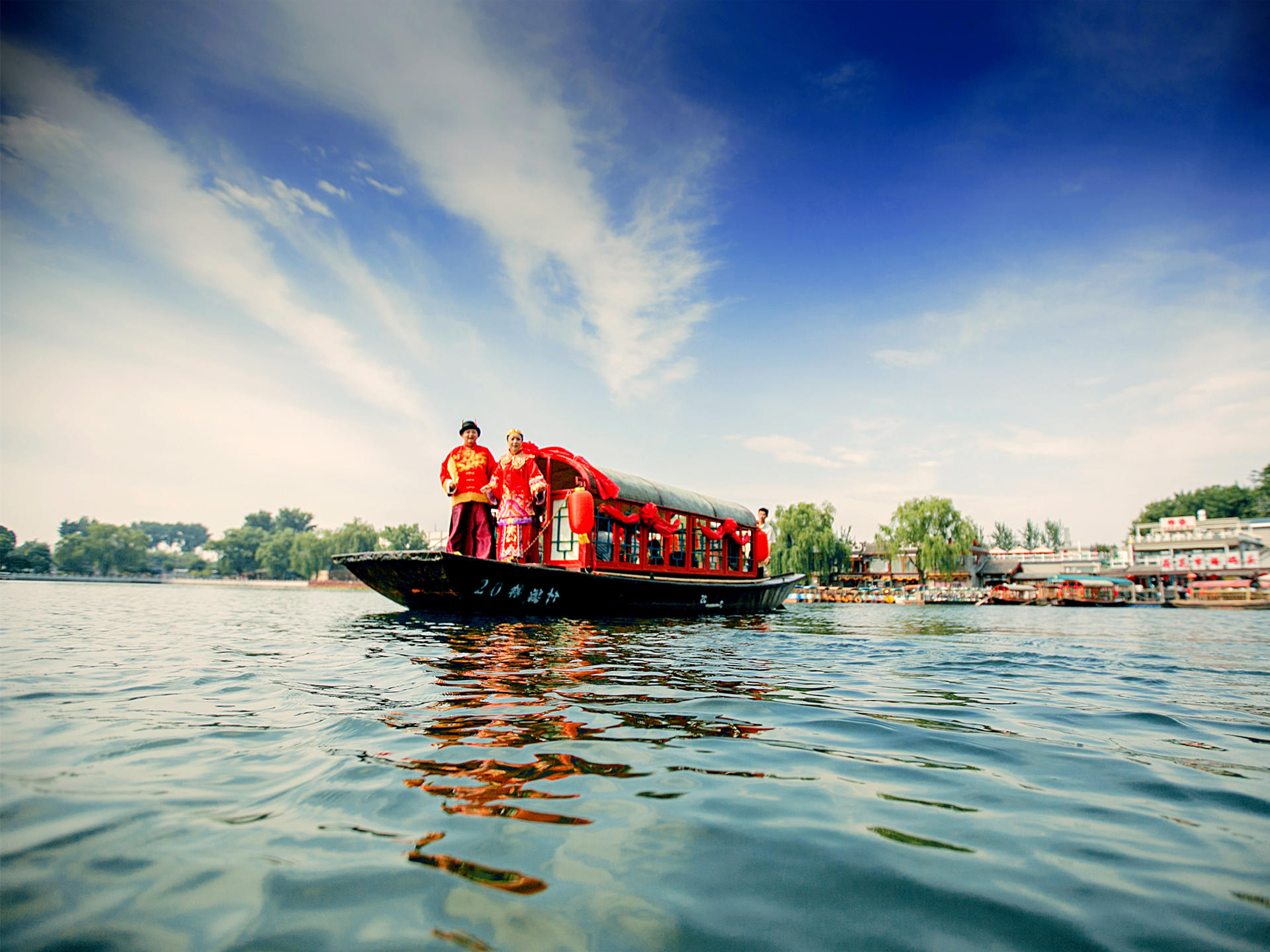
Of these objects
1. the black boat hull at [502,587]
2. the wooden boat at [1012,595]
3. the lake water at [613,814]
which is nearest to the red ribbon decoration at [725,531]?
the black boat hull at [502,587]

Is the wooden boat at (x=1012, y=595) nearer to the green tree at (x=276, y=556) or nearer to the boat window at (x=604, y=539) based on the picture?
the boat window at (x=604, y=539)

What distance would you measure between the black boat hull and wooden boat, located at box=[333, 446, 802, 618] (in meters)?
0.02

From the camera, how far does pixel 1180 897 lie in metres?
1.70

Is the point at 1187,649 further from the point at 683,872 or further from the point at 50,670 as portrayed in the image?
the point at 50,670

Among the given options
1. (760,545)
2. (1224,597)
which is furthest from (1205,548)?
(760,545)

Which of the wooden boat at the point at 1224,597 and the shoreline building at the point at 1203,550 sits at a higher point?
the shoreline building at the point at 1203,550

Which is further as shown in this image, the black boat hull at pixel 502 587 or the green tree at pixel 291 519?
the green tree at pixel 291 519

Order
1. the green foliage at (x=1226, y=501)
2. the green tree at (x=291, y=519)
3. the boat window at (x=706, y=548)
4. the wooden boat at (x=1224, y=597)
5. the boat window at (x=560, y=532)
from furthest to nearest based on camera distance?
the green tree at (x=291, y=519), the green foliage at (x=1226, y=501), the wooden boat at (x=1224, y=597), the boat window at (x=706, y=548), the boat window at (x=560, y=532)

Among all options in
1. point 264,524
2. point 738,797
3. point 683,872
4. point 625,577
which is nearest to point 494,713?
point 738,797

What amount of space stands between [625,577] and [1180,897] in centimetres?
1054

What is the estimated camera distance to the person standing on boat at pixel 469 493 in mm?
11195

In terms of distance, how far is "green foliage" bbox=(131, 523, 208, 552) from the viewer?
14738 centimetres

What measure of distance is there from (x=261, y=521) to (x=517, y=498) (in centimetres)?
12937

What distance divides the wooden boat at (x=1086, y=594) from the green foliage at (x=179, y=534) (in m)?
168
